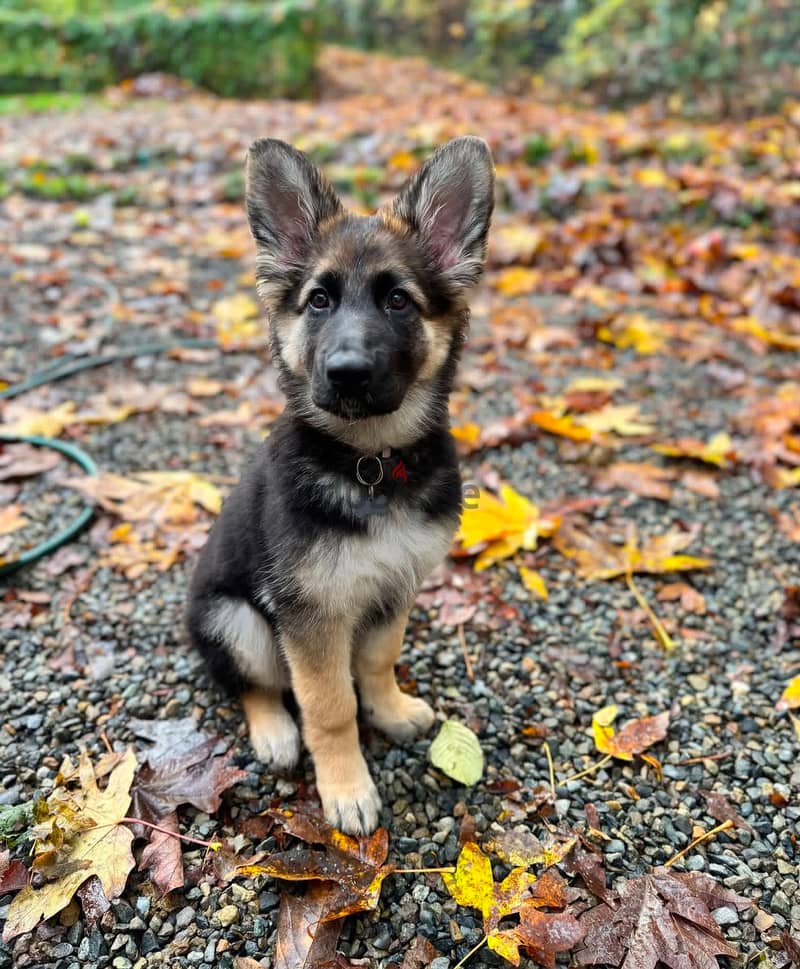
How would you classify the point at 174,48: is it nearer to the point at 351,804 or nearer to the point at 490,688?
the point at 490,688

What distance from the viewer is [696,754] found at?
10.4 ft

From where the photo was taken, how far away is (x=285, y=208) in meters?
2.99

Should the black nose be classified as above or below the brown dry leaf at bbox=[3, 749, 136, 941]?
above

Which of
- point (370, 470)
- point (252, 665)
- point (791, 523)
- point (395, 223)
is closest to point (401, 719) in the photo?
point (252, 665)

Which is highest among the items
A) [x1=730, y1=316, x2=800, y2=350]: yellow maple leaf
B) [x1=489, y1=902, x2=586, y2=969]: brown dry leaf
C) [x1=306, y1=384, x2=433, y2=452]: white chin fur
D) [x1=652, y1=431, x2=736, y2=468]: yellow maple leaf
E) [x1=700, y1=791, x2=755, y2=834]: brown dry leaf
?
[x1=306, y1=384, x2=433, y2=452]: white chin fur

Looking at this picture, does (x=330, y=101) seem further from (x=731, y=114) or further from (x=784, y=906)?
(x=784, y=906)

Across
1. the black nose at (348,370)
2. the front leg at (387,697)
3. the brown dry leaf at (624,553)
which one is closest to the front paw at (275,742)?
the front leg at (387,697)

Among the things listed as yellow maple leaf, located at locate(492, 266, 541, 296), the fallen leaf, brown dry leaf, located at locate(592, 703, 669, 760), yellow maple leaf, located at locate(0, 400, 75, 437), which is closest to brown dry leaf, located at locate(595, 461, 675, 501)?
the fallen leaf

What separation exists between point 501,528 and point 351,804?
6.08 ft

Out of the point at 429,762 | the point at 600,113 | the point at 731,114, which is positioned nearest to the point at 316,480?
the point at 429,762

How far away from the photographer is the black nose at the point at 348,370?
2461 millimetres

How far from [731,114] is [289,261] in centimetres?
1055

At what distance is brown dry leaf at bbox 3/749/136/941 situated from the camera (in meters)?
2.45

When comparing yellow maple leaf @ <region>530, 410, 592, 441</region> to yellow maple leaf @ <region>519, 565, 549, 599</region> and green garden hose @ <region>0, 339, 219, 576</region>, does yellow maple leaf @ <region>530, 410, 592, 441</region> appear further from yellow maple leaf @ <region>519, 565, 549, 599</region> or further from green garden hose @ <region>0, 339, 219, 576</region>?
green garden hose @ <region>0, 339, 219, 576</region>
